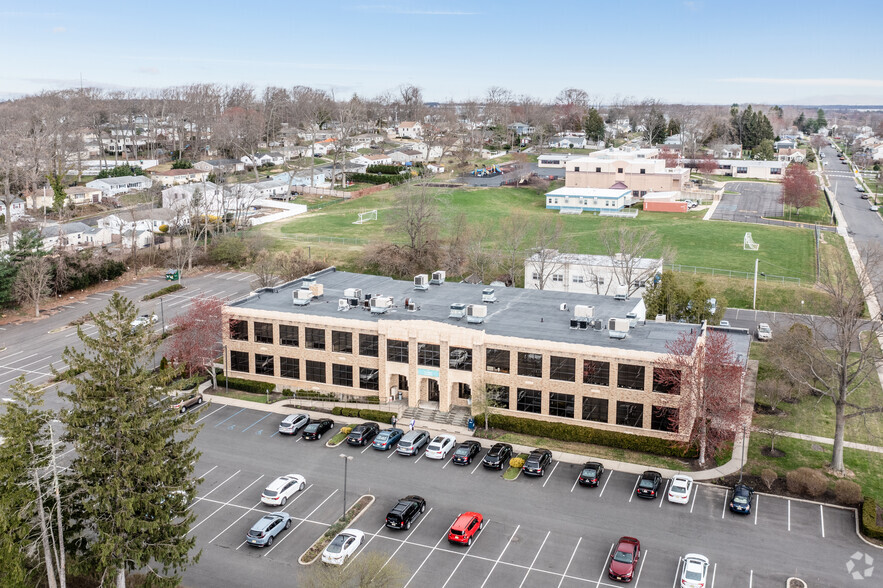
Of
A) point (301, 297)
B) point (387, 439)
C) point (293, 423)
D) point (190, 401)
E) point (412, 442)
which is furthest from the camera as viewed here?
point (301, 297)

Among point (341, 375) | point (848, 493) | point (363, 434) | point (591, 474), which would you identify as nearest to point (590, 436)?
point (591, 474)

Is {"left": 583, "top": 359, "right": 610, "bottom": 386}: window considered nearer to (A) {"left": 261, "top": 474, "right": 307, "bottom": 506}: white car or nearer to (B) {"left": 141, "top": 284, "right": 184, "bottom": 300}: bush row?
(A) {"left": 261, "top": 474, "right": 307, "bottom": 506}: white car

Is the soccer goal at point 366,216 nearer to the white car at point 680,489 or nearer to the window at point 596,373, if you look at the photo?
the window at point 596,373

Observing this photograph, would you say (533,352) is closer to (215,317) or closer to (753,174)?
(215,317)

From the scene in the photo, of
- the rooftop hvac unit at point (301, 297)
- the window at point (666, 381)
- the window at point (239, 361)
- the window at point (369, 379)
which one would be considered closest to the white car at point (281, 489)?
the window at point (369, 379)

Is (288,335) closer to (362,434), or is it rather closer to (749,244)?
(362,434)

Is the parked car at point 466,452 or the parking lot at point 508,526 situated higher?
the parked car at point 466,452
